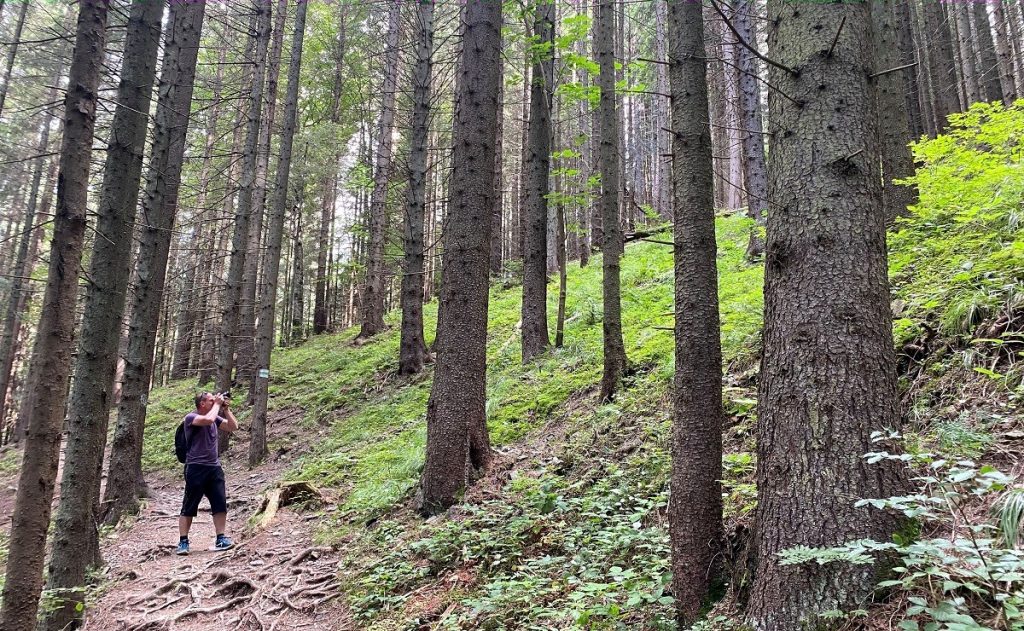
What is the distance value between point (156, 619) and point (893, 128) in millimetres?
9557

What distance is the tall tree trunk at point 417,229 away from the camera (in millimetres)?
12289

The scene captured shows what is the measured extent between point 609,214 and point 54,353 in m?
5.63

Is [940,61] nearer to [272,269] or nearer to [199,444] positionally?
[272,269]

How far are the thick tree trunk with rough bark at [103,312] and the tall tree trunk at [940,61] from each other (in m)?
16.2

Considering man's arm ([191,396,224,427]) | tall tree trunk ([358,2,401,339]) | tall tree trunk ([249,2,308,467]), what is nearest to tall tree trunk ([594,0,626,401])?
man's arm ([191,396,224,427])

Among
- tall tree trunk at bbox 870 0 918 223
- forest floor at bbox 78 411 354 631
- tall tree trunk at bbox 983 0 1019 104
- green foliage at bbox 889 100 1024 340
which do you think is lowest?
forest floor at bbox 78 411 354 631

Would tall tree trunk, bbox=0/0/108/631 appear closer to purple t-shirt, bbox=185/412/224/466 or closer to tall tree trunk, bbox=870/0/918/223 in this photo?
purple t-shirt, bbox=185/412/224/466

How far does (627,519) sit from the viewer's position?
4145 mm

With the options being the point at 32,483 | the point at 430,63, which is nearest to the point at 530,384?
the point at 32,483

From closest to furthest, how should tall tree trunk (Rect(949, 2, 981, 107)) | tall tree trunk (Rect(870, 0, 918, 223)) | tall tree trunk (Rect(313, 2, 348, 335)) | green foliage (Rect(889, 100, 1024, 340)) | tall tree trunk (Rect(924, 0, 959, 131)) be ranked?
green foliage (Rect(889, 100, 1024, 340)) < tall tree trunk (Rect(870, 0, 918, 223)) < tall tree trunk (Rect(924, 0, 959, 131)) < tall tree trunk (Rect(949, 2, 981, 107)) < tall tree trunk (Rect(313, 2, 348, 335))

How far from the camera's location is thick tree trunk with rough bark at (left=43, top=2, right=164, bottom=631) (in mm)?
5246

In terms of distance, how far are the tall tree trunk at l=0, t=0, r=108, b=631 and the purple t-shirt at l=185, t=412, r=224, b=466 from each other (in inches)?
113

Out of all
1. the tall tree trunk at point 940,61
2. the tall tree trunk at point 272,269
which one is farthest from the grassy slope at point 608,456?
the tall tree trunk at point 940,61

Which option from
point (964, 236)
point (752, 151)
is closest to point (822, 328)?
point (964, 236)
